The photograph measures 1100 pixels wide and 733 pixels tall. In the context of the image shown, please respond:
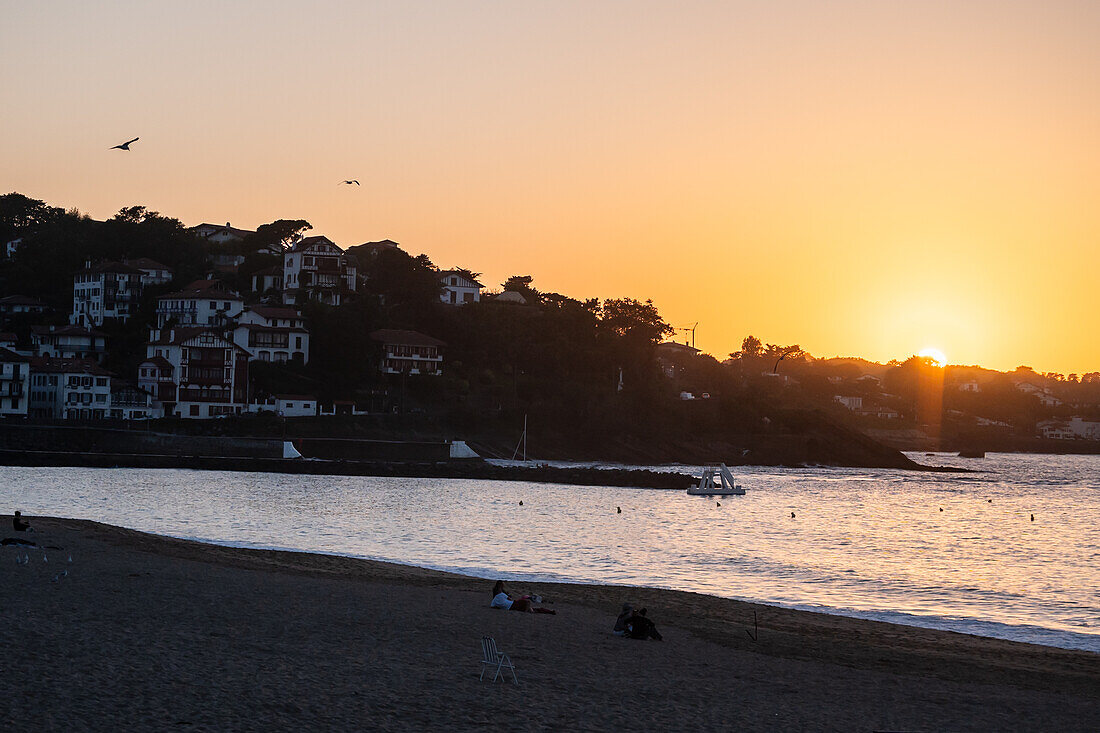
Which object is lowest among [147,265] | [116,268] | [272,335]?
[272,335]

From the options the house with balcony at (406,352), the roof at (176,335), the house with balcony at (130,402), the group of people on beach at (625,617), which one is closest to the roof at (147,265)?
the roof at (176,335)

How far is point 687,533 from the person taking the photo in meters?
51.6

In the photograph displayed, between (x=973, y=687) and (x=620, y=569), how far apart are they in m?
19.3

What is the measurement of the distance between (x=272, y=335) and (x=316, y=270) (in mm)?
16098

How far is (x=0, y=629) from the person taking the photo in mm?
15914

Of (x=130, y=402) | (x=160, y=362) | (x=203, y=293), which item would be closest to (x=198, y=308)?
(x=203, y=293)

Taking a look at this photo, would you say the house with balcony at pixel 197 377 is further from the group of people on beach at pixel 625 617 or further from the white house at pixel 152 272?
the group of people on beach at pixel 625 617

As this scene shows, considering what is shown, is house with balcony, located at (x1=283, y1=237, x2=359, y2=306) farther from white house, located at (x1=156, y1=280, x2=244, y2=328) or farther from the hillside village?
white house, located at (x1=156, y1=280, x2=244, y2=328)

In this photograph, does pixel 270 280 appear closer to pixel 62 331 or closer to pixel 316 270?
pixel 316 270

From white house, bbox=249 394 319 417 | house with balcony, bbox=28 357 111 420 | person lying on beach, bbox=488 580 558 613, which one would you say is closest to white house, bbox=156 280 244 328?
house with balcony, bbox=28 357 111 420

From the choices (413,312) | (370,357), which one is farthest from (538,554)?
(413,312)

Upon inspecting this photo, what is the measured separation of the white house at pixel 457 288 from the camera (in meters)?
146

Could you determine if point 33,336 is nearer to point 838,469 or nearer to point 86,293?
point 86,293

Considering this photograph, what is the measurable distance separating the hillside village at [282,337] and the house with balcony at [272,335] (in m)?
0.15
